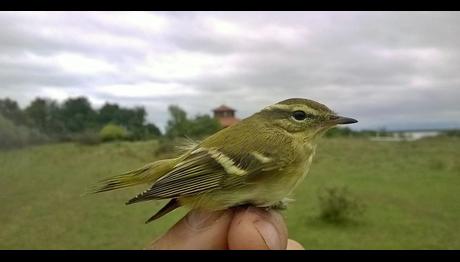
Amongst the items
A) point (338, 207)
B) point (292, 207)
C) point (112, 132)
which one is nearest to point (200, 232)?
point (112, 132)

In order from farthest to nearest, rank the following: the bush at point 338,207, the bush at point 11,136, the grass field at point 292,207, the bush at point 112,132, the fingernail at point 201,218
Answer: the bush at point 338,207
the grass field at point 292,207
the bush at point 112,132
the bush at point 11,136
the fingernail at point 201,218

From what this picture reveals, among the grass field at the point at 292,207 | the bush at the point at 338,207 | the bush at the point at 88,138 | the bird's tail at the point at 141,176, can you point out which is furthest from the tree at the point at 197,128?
the bush at the point at 338,207

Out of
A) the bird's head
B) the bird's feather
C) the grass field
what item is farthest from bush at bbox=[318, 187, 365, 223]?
the bird's feather

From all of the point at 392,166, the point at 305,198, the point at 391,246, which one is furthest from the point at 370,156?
the point at 391,246

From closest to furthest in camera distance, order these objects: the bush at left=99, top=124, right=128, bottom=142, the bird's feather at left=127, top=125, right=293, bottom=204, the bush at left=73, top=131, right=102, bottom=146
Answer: the bird's feather at left=127, top=125, right=293, bottom=204
the bush at left=99, top=124, right=128, bottom=142
the bush at left=73, top=131, right=102, bottom=146

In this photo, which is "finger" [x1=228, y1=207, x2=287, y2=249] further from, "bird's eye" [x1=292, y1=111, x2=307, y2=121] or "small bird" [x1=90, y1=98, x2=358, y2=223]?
"bird's eye" [x1=292, y1=111, x2=307, y2=121]

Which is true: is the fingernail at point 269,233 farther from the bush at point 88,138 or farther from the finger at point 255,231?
the bush at point 88,138
